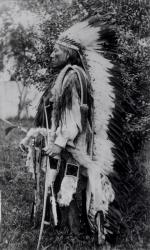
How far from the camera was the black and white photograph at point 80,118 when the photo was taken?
382 centimetres

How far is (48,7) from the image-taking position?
4.20m

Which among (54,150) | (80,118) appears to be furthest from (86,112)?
(54,150)

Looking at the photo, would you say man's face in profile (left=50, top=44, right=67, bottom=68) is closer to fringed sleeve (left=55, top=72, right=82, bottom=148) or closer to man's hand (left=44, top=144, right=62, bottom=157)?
fringed sleeve (left=55, top=72, right=82, bottom=148)

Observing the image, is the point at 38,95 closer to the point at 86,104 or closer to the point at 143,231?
the point at 86,104

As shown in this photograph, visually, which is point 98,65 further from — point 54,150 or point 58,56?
point 54,150

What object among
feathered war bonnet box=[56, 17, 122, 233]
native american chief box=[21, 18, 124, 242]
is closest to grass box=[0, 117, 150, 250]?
native american chief box=[21, 18, 124, 242]

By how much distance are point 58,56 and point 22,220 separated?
146 centimetres

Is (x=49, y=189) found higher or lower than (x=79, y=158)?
lower

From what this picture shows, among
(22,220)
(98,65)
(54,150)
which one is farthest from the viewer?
(22,220)

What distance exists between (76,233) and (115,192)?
0.47 m

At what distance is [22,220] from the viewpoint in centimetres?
413

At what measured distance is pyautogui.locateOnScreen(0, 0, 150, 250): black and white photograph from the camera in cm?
382

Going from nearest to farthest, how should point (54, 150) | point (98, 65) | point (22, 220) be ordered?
point (54, 150)
point (98, 65)
point (22, 220)

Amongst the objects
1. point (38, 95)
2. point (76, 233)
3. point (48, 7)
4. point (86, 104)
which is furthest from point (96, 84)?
point (76, 233)
